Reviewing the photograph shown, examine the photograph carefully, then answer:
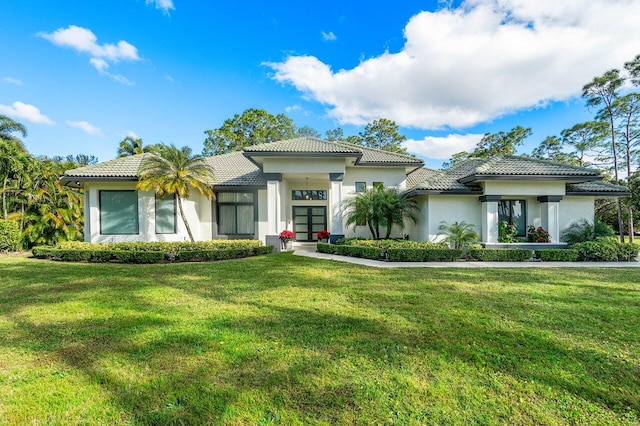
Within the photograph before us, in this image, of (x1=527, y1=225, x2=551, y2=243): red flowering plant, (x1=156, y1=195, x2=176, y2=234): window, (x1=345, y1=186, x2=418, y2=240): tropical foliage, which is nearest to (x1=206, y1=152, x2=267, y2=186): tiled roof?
(x1=156, y1=195, x2=176, y2=234): window

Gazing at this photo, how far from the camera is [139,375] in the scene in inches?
123

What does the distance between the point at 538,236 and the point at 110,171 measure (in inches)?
870

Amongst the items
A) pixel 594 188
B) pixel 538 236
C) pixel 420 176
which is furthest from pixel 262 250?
pixel 594 188

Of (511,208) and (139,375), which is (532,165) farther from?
(139,375)

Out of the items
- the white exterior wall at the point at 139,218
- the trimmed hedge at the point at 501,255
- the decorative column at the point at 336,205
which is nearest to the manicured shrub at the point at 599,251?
the trimmed hedge at the point at 501,255

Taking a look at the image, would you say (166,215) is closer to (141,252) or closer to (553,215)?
(141,252)

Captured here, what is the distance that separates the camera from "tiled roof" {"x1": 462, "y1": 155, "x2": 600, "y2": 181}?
13.2 meters

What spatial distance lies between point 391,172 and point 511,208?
260 inches

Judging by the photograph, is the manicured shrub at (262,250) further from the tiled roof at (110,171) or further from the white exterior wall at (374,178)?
the tiled roof at (110,171)

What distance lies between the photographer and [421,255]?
37.2ft

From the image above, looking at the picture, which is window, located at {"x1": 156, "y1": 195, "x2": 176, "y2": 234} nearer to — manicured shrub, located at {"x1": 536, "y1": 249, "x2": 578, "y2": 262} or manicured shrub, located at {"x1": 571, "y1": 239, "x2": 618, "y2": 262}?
manicured shrub, located at {"x1": 536, "y1": 249, "x2": 578, "y2": 262}

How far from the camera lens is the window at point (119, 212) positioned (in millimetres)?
14203

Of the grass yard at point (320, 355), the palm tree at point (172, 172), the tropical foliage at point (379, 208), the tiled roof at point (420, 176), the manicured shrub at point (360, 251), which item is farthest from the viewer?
the tiled roof at point (420, 176)

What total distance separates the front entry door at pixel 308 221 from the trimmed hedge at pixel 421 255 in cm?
774
